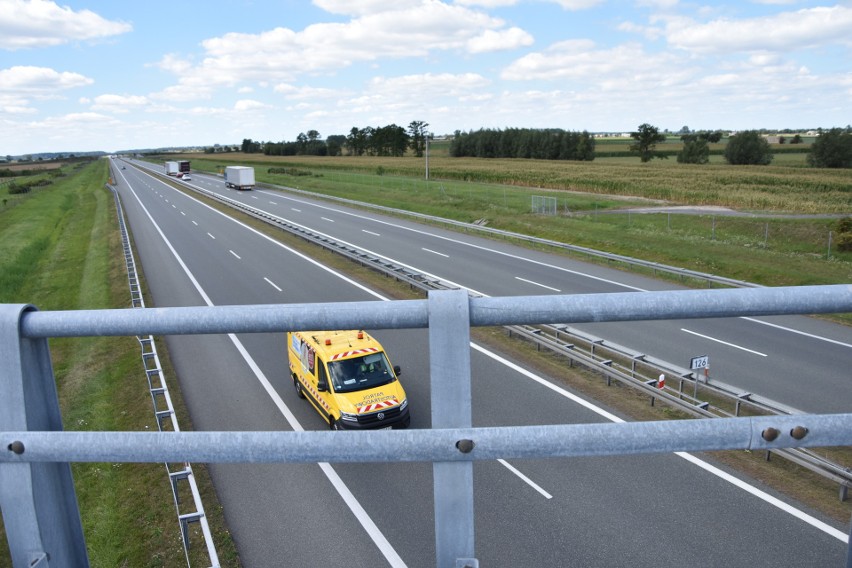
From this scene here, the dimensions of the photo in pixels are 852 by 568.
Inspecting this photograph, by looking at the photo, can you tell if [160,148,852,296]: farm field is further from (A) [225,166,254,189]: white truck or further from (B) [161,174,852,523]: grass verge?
(B) [161,174,852,523]: grass verge

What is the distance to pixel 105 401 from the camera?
653 inches

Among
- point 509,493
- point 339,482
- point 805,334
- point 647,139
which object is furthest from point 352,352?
point 647,139

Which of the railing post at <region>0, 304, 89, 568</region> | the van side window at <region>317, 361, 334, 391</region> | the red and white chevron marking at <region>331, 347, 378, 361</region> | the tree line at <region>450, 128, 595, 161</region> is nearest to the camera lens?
the railing post at <region>0, 304, 89, 568</region>

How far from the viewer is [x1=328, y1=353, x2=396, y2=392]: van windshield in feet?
47.9

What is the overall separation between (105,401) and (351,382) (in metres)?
7.03

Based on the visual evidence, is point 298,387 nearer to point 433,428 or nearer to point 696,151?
point 433,428

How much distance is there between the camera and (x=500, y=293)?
2631cm

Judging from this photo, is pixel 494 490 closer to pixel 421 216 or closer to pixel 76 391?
pixel 76 391

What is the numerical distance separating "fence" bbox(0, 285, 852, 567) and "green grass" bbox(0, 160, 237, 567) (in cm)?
850

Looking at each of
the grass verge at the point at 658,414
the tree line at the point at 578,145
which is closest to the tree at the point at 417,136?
the tree line at the point at 578,145

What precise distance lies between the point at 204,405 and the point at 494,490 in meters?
8.35

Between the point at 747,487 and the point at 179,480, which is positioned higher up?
the point at 747,487

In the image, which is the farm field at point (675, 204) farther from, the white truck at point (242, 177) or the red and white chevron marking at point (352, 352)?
the red and white chevron marking at point (352, 352)

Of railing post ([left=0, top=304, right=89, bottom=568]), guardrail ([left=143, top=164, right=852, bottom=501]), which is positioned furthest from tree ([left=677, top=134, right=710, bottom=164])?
railing post ([left=0, top=304, right=89, bottom=568])
